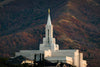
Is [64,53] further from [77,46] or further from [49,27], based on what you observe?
[77,46]

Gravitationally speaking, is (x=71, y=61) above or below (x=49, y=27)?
below

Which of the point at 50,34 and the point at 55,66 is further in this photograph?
the point at 50,34

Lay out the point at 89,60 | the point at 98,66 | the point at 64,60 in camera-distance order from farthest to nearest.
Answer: the point at 89,60, the point at 98,66, the point at 64,60

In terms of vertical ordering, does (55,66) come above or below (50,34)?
below

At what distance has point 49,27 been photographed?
136m

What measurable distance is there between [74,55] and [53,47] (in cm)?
841

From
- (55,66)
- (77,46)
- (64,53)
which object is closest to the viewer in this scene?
(55,66)

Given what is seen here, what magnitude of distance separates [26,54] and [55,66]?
30.3 metres

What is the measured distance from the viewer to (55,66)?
97000 millimetres

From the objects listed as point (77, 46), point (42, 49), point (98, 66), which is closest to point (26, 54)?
point (42, 49)

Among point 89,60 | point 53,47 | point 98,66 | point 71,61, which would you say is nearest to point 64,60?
point 71,61

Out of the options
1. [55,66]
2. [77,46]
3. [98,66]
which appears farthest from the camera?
[77,46]

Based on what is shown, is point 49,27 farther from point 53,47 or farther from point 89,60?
point 89,60

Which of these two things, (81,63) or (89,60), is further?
(89,60)
